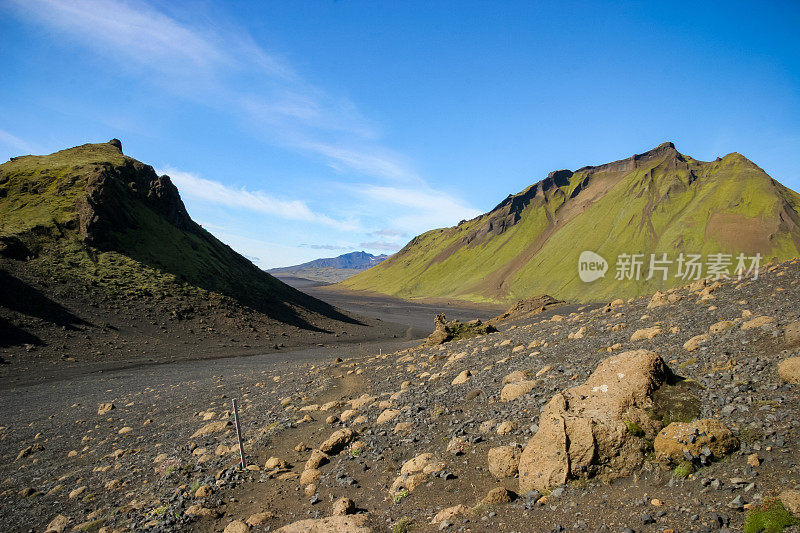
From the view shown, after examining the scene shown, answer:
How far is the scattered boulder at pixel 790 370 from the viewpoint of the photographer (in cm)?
805

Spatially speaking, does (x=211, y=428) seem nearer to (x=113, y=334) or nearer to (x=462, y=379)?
(x=462, y=379)

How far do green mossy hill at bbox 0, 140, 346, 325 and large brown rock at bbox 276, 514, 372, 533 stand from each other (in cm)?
6508

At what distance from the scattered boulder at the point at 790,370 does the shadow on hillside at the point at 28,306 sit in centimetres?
6309

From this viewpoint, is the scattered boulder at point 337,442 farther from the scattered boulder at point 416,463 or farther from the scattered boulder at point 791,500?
the scattered boulder at point 791,500

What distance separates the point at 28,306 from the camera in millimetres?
47969

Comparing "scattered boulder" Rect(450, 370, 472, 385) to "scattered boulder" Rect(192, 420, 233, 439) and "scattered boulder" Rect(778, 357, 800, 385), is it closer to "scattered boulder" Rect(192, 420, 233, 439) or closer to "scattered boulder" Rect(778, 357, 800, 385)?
"scattered boulder" Rect(778, 357, 800, 385)

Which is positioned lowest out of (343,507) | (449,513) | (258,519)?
(258,519)

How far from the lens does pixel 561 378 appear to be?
40.7ft

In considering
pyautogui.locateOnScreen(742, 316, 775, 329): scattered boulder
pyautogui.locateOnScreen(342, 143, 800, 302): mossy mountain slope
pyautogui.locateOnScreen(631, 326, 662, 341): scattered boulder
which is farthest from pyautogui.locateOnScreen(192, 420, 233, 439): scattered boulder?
pyautogui.locateOnScreen(342, 143, 800, 302): mossy mountain slope

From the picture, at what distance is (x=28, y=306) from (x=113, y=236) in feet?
71.4

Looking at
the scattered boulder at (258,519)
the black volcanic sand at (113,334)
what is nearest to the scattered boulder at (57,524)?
the scattered boulder at (258,519)

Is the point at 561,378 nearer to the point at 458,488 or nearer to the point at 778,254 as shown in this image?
the point at 458,488

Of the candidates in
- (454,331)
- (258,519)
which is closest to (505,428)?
(258,519)

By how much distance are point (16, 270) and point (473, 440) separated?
234 feet
